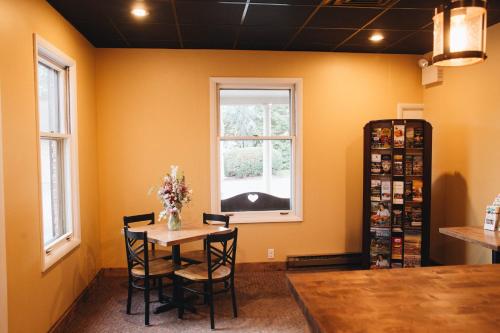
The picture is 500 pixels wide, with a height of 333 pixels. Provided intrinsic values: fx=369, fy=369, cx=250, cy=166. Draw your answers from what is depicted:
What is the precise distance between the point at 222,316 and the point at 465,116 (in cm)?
330

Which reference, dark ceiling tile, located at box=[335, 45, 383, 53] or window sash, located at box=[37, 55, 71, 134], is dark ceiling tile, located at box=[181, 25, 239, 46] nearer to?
window sash, located at box=[37, 55, 71, 134]

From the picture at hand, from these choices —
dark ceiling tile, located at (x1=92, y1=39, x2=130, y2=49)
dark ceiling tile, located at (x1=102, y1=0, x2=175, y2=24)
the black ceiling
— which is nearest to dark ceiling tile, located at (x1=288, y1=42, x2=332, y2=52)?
the black ceiling

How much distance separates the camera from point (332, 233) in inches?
185

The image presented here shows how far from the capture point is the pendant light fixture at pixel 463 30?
5.22ft

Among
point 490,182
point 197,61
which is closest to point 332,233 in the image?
point 490,182

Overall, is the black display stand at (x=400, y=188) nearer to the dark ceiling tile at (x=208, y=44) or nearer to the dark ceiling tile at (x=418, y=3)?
the dark ceiling tile at (x=418, y=3)

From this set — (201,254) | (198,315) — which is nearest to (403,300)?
(198,315)

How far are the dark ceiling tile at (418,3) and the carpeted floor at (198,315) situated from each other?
272cm

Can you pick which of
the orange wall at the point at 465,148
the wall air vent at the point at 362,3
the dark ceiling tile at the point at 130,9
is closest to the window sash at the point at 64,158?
the dark ceiling tile at the point at 130,9

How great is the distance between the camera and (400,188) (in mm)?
4043

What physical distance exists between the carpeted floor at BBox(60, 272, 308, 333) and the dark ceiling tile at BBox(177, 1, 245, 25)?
106 inches

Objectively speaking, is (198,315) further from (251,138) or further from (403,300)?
(403,300)

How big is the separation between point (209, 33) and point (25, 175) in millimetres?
2246

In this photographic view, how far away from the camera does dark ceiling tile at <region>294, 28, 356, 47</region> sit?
3.80 meters
